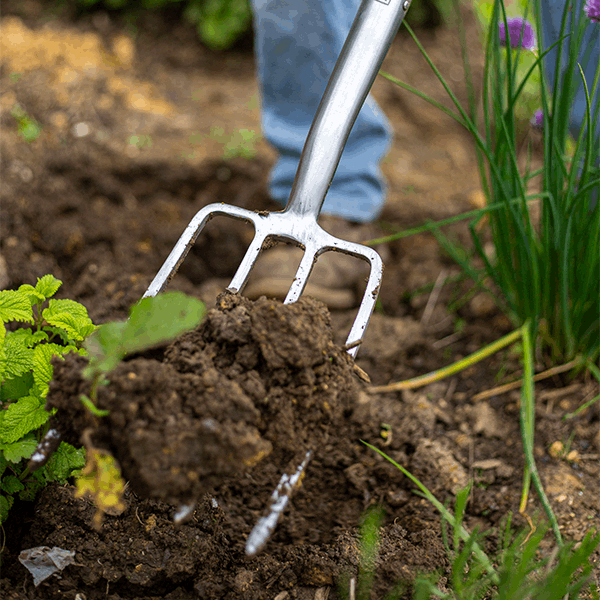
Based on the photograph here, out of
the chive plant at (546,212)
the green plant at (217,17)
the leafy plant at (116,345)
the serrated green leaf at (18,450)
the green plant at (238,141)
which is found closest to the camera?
the leafy plant at (116,345)

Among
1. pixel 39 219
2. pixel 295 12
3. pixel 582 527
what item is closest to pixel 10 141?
pixel 39 219

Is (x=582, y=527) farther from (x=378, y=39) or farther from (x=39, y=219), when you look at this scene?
(x=39, y=219)

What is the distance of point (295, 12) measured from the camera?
2.01 m

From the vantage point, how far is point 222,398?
35.6 inches

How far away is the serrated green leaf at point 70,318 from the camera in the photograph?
43.5 inches

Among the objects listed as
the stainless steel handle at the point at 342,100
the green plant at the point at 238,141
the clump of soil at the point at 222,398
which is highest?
the stainless steel handle at the point at 342,100

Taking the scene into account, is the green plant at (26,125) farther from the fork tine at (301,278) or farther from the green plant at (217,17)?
the fork tine at (301,278)

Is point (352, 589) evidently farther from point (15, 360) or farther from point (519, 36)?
point (519, 36)

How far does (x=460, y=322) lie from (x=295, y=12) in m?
1.28

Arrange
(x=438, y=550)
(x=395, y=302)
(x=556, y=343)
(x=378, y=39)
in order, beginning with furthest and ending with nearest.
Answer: (x=395, y=302)
(x=556, y=343)
(x=378, y=39)
(x=438, y=550)

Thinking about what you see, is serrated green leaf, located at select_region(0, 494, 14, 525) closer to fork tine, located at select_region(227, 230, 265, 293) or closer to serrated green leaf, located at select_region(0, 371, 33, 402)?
serrated green leaf, located at select_region(0, 371, 33, 402)

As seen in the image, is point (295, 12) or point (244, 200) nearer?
point (295, 12)

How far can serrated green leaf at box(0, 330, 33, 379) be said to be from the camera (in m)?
1.07

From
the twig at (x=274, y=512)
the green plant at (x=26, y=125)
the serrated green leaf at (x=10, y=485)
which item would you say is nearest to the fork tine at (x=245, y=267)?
the twig at (x=274, y=512)
